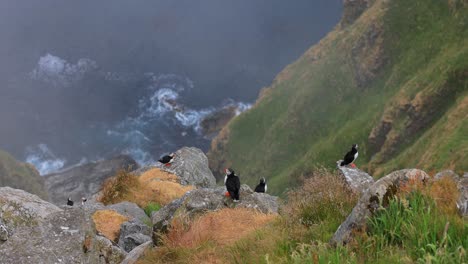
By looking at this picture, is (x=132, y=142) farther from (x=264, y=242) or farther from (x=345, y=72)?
(x=264, y=242)

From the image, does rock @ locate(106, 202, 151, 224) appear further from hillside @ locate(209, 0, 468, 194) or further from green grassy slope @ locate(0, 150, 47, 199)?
green grassy slope @ locate(0, 150, 47, 199)

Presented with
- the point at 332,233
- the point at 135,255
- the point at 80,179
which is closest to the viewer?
the point at 332,233

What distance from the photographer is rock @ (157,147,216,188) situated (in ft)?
147

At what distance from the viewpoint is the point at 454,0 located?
13188cm

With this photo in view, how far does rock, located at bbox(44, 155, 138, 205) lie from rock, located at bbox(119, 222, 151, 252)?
15092cm

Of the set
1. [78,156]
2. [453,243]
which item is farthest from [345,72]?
[453,243]

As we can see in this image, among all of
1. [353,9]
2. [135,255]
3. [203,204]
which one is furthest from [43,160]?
[135,255]

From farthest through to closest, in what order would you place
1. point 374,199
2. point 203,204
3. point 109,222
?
1. point 109,222
2. point 203,204
3. point 374,199

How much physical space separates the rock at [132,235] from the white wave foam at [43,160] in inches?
6797

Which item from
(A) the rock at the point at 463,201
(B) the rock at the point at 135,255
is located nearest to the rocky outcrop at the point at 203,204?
(B) the rock at the point at 135,255

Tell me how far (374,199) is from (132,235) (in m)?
14.0

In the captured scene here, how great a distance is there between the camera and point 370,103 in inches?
5605

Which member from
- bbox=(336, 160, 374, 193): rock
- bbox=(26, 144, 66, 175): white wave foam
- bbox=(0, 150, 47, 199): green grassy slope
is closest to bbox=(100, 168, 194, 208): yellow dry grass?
bbox=(336, 160, 374, 193): rock

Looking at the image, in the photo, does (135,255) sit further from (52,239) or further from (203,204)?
(203,204)
